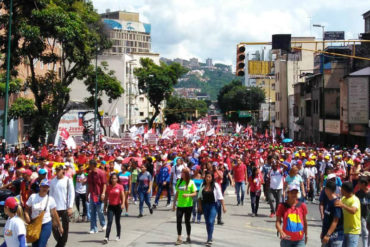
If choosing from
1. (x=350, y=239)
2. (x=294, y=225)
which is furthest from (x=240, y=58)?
(x=294, y=225)

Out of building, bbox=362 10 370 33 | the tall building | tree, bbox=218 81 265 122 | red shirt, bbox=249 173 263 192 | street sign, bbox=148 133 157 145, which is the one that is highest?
the tall building

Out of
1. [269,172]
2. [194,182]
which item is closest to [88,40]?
[269,172]

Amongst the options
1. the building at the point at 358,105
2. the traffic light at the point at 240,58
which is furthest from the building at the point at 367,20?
the traffic light at the point at 240,58

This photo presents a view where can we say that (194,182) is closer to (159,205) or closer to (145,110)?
(159,205)

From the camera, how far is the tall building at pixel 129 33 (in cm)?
17288

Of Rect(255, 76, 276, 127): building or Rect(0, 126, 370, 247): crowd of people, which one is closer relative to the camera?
Rect(0, 126, 370, 247): crowd of people

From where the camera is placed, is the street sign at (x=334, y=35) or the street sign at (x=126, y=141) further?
the street sign at (x=334, y=35)

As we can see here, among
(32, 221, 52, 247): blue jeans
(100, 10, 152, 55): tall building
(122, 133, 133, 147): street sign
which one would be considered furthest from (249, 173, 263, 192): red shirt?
(100, 10, 152, 55): tall building

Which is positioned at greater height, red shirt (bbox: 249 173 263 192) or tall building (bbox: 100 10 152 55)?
tall building (bbox: 100 10 152 55)

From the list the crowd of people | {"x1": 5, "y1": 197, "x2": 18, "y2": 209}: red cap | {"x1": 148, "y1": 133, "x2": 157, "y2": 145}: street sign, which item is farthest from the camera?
{"x1": 148, "y1": 133, "x2": 157, "y2": 145}: street sign

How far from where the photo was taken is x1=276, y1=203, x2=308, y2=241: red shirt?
7.88 metres

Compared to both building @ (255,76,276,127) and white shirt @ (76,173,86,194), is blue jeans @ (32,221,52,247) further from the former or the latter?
building @ (255,76,276,127)

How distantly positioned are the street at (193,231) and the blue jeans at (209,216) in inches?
13.5

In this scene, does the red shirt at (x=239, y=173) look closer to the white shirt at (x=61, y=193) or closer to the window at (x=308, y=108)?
the white shirt at (x=61, y=193)
